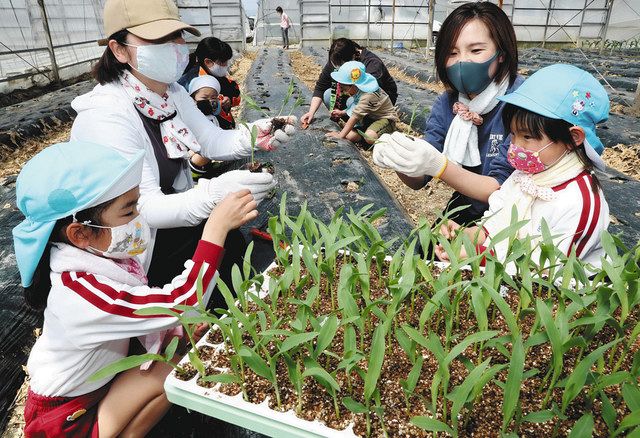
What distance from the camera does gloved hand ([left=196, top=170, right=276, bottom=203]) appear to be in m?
1.47

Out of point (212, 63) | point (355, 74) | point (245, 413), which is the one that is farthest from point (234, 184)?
point (355, 74)

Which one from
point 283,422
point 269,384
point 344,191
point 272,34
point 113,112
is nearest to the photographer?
point 283,422

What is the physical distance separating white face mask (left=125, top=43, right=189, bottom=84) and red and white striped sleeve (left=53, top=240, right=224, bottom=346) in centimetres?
96

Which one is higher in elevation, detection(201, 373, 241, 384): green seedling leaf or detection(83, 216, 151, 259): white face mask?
detection(83, 216, 151, 259): white face mask

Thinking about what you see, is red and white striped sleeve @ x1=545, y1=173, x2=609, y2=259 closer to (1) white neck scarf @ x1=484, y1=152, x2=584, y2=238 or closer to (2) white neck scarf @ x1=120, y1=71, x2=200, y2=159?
(1) white neck scarf @ x1=484, y1=152, x2=584, y2=238

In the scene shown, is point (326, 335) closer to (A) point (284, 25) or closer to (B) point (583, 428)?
(B) point (583, 428)

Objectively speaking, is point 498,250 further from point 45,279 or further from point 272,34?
point 272,34

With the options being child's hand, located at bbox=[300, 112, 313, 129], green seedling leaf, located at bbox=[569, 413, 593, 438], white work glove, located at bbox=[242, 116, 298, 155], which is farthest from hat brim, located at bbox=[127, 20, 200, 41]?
child's hand, located at bbox=[300, 112, 313, 129]

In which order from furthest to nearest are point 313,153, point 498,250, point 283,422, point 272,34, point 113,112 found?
point 272,34 < point 313,153 < point 113,112 < point 498,250 < point 283,422

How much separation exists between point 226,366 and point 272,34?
19716mm

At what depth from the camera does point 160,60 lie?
168cm

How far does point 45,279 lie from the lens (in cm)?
109

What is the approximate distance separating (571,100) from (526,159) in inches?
7.7

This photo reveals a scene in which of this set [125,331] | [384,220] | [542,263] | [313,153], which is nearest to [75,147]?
[125,331]
